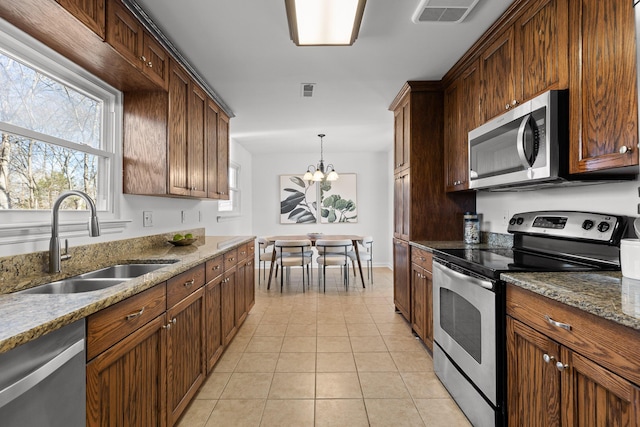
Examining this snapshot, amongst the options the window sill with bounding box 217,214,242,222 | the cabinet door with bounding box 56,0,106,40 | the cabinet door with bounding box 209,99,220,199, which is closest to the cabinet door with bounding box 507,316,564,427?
the cabinet door with bounding box 56,0,106,40

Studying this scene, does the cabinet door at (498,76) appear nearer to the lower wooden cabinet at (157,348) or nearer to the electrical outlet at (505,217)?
the electrical outlet at (505,217)

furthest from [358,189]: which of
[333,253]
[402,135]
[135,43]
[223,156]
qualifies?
[135,43]

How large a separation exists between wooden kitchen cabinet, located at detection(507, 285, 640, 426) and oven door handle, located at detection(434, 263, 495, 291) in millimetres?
105

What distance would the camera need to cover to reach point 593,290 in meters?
1.16

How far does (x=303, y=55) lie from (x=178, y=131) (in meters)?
1.16

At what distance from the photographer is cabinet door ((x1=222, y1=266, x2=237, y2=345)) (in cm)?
263

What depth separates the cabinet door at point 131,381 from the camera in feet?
3.60

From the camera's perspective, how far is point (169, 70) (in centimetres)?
244

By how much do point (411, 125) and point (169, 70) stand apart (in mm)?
2144

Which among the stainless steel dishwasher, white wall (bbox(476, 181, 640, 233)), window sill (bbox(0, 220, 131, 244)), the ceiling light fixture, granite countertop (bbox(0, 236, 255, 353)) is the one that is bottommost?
the stainless steel dishwasher

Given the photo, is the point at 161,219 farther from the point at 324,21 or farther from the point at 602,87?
the point at 602,87

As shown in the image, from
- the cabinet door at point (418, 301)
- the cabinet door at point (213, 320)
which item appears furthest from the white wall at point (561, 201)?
the cabinet door at point (213, 320)

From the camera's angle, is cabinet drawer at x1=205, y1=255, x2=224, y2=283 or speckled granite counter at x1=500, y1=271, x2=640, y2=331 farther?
cabinet drawer at x1=205, y1=255, x2=224, y2=283

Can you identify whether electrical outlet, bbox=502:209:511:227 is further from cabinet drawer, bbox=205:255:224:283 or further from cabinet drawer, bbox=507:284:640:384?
cabinet drawer, bbox=205:255:224:283
